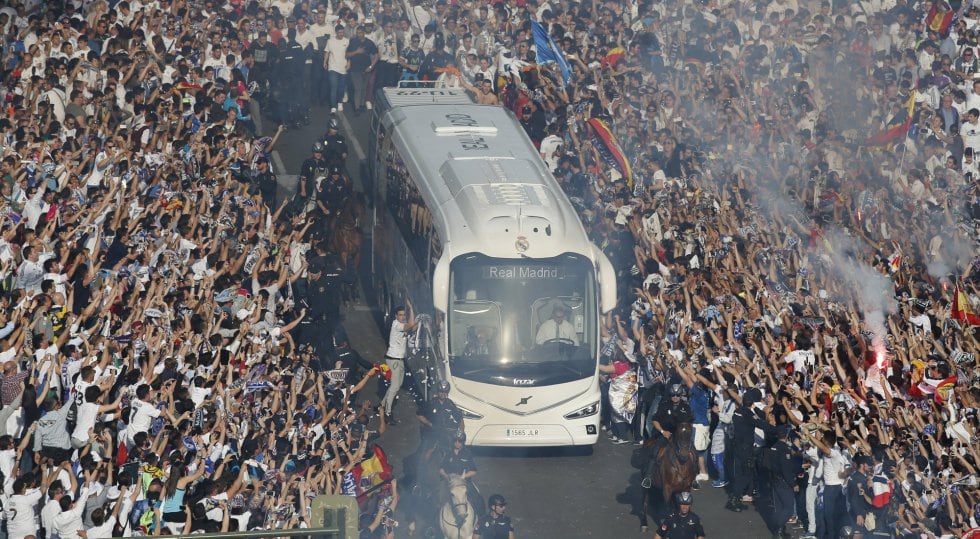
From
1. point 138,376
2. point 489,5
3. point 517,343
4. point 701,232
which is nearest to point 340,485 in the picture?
point 138,376

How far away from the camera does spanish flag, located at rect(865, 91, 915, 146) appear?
24.1 meters

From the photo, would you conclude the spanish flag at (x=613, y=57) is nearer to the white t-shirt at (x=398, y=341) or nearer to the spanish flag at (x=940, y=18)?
the spanish flag at (x=940, y=18)

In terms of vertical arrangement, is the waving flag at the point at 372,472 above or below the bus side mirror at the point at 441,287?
below

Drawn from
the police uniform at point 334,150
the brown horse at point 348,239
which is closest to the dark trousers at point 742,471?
the brown horse at point 348,239

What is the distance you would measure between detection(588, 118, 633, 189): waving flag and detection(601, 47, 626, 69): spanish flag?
3268mm

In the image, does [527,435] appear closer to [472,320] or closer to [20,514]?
[472,320]

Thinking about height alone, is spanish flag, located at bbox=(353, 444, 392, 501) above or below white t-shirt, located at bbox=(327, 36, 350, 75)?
below

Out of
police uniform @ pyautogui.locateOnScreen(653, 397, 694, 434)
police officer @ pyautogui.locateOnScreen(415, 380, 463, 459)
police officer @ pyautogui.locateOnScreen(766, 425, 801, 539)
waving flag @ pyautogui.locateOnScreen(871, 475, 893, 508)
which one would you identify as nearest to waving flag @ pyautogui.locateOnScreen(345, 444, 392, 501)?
police officer @ pyautogui.locateOnScreen(415, 380, 463, 459)

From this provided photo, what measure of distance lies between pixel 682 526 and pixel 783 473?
1855 millimetres

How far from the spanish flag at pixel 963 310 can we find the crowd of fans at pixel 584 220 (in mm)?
41

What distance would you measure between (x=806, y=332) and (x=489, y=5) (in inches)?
547

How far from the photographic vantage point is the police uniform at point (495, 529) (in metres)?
14.8

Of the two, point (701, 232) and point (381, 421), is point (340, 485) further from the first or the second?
point (701, 232)

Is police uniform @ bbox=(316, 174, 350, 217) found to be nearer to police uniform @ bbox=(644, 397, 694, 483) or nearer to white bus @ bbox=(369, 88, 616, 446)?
white bus @ bbox=(369, 88, 616, 446)
